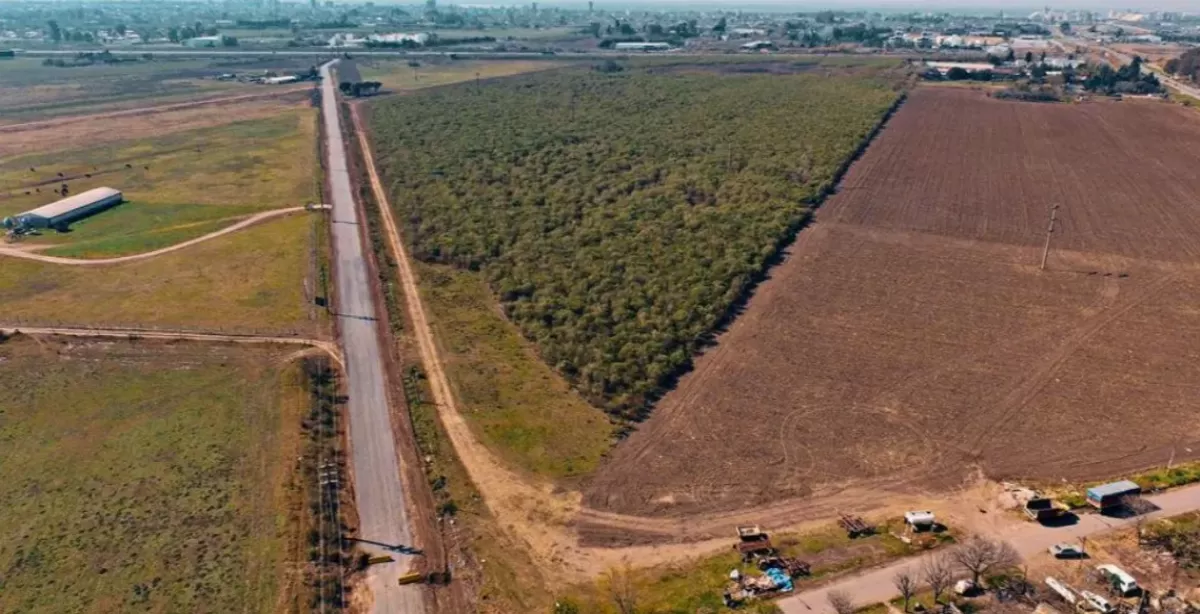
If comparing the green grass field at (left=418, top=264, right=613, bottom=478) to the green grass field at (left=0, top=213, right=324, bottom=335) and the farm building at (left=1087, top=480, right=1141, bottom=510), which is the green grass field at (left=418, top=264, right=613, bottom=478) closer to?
the green grass field at (left=0, top=213, right=324, bottom=335)

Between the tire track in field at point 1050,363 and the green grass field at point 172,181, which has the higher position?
the green grass field at point 172,181

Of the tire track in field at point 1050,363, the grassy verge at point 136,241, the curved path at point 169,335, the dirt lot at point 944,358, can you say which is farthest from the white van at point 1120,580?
the grassy verge at point 136,241

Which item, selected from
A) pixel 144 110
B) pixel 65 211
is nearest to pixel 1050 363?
pixel 65 211

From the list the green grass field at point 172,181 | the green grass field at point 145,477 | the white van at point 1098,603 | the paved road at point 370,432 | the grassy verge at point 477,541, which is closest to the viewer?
the white van at point 1098,603

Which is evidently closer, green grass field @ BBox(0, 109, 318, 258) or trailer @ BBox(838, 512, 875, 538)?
trailer @ BBox(838, 512, 875, 538)

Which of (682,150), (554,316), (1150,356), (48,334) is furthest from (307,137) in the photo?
(1150,356)

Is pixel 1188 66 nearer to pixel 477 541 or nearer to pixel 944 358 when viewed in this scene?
pixel 944 358

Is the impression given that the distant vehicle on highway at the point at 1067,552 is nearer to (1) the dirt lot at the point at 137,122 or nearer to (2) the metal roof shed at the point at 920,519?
(2) the metal roof shed at the point at 920,519

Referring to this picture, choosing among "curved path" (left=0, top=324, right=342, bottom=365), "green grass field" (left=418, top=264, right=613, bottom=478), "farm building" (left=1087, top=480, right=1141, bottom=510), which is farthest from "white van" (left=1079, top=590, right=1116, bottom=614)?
"curved path" (left=0, top=324, right=342, bottom=365)
